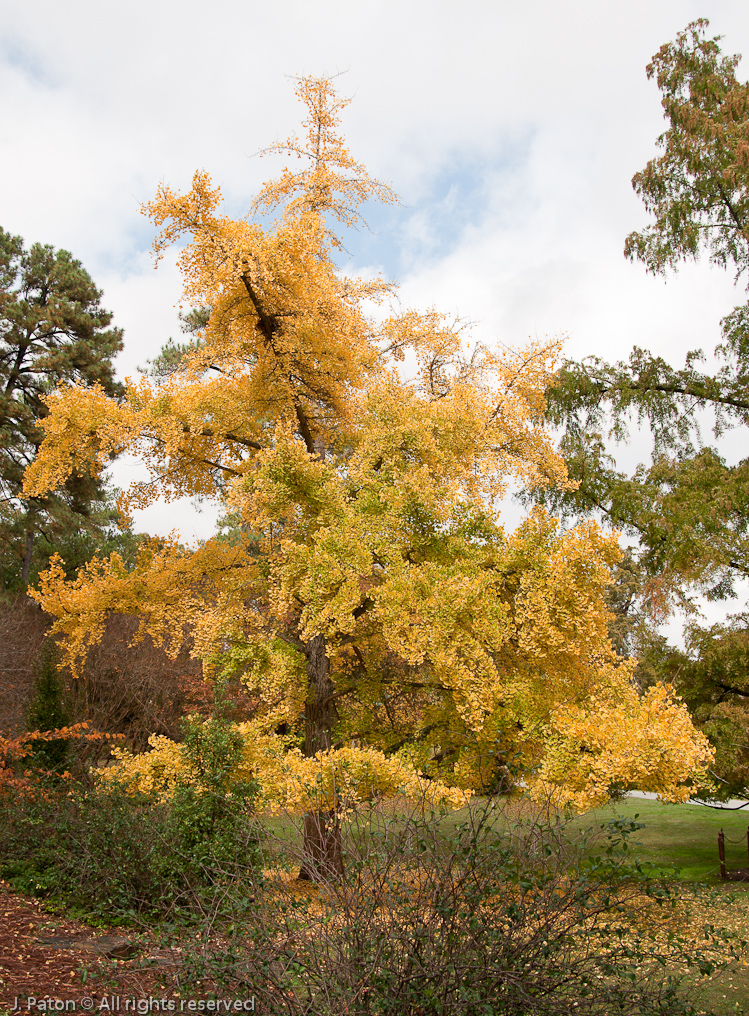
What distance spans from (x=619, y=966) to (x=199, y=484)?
944cm

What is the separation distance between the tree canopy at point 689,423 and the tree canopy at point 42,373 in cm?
1373

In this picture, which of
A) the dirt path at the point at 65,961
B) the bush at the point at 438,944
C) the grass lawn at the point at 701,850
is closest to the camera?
the bush at the point at 438,944

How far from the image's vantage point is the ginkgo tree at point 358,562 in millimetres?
8531

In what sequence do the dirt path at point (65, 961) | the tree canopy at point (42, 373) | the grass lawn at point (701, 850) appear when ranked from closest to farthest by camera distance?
the dirt path at point (65, 961)
the grass lawn at point (701, 850)
the tree canopy at point (42, 373)

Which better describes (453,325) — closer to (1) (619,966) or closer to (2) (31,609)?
(1) (619,966)

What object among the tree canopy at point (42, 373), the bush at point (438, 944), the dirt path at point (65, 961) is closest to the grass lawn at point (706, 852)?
the bush at point (438, 944)

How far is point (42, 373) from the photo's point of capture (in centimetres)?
2083

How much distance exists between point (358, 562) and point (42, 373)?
1573 cm

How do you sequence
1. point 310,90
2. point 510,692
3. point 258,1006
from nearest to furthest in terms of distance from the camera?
point 258,1006, point 510,692, point 310,90

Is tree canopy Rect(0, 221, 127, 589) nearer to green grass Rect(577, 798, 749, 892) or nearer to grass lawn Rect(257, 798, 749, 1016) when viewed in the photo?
grass lawn Rect(257, 798, 749, 1016)

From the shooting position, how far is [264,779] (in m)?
9.08

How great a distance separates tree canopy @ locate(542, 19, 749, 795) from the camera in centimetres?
1130

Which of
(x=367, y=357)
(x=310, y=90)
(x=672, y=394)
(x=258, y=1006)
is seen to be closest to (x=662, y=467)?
(x=672, y=394)

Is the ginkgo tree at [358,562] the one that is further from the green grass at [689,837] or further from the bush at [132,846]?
the green grass at [689,837]
